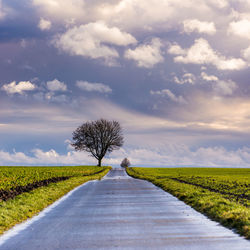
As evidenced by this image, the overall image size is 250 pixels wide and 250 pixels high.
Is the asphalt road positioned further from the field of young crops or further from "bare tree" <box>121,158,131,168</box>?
"bare tree" <box>121,158,131,168</box>

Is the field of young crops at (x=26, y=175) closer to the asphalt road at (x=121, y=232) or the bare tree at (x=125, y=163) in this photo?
the asphalt road at (x=121, y=232)

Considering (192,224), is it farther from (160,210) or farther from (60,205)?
(60,205)

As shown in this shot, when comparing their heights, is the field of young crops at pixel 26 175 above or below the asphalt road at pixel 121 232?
above

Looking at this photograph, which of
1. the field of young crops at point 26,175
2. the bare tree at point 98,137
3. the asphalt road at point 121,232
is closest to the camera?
the asphalt road at point 121,232

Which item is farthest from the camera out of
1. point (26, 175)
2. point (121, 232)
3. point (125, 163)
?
point (125, 163)

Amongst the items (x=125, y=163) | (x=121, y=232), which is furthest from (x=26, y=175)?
(x=125, y=163)

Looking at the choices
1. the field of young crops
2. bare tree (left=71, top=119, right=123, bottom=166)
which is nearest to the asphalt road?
the field of young crops

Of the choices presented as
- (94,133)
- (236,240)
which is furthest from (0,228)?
(94,133)

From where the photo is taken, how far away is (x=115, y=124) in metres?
111

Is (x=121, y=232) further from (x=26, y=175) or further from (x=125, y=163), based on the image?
(x=125, y=163)

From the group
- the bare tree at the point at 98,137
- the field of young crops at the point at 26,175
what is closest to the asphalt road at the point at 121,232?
the field of young crops at the point at 26,175

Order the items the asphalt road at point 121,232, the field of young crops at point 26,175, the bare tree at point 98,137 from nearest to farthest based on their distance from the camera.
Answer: the asphalt road at point 121,232 → the field of young crops at point 26,175 → the bare tree at point 98,137

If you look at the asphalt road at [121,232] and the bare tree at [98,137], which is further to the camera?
the bare tree at [98,137]

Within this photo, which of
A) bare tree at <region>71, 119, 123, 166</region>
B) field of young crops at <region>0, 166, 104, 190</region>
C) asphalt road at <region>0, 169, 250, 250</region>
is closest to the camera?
asphalt road at <region>0, 169, 250, 250</region>
